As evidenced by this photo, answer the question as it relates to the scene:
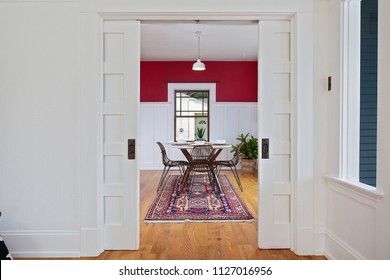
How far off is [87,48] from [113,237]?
1584 millimetres

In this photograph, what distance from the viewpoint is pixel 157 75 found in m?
7.07

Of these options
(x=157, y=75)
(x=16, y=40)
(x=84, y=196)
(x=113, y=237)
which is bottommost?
(x=113, y=237)

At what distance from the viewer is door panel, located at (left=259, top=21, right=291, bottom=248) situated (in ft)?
7.59

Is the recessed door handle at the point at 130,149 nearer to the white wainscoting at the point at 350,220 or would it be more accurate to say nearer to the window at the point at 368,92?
the white wainscoting at the point at 350,220

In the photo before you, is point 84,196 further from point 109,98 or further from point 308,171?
point 308,171

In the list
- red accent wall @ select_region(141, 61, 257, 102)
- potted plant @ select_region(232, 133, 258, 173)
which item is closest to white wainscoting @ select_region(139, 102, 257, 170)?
red accent wall @ select_region(141, 61, 257, 102)

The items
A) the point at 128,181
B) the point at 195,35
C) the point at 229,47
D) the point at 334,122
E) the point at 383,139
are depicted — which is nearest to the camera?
the point at 383,139

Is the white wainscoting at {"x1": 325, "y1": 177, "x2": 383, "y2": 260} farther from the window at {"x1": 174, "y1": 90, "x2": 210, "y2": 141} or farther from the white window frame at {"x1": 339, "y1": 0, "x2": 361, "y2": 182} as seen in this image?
the window at {"x1": 174, "y1": 90, "x2": 210, "y2": 141}

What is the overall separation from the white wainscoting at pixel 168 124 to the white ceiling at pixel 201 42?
1203 millimetres

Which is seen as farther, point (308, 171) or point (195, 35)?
point (195, 35)

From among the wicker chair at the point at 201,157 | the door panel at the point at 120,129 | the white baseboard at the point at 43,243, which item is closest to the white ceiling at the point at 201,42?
the wicker chair at the point at 201,157

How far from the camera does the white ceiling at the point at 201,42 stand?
4.73 m

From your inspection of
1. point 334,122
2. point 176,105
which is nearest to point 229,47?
point 176,105

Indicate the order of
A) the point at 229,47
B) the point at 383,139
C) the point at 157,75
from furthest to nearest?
1. the point at 157,75
2. the point at 229,47
3. the point at 383,139
